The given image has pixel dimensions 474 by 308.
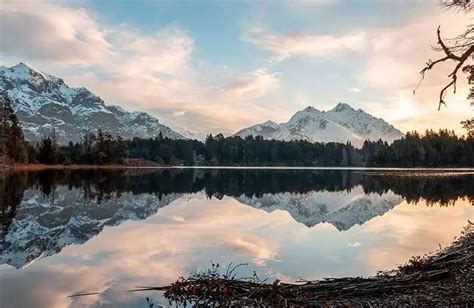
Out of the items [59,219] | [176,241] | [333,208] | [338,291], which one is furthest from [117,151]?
[338,291]

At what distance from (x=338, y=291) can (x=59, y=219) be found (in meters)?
19.2

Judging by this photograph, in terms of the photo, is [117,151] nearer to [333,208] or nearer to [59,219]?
[333,208]

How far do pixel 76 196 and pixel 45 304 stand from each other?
3069 cm

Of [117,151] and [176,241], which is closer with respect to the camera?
[176,241]

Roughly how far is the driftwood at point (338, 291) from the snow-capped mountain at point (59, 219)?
6152 millimetres

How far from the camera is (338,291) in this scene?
36.7 feet

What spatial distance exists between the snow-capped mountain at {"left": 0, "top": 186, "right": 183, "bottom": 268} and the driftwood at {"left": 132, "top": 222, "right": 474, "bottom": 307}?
20.2ft

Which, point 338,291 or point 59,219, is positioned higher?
point 338,291

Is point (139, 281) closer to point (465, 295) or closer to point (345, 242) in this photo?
point (465, 295)

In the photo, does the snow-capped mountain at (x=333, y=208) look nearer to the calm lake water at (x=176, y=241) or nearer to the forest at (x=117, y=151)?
the calm lake water at (x=176, y=241)

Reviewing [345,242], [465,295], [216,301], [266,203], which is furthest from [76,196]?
[465,295]

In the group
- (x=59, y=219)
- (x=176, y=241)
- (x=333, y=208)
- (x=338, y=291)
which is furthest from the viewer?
(x=333, y=208)

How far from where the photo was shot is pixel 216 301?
11.2 m

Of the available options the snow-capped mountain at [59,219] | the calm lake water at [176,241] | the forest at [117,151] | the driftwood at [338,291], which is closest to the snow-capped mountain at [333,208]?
the calm lake water at [176,241]
